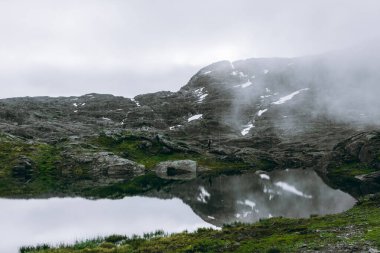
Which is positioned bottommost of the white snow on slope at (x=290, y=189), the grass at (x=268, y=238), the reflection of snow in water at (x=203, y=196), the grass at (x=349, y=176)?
the grass at (x=349, y=176)

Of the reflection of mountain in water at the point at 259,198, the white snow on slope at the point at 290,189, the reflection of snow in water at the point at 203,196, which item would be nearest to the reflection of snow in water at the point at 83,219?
the reflection of mountain in water at the point at 259,198

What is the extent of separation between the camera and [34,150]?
15738 centimetres

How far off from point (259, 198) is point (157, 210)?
70.6 feet

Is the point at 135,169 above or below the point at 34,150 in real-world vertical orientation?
Answer: below

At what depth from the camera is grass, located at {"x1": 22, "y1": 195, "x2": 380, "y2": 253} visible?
34.9 metres

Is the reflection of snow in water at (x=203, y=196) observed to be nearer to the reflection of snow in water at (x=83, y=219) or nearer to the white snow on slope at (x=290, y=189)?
the reflection of snow in water at (x=83, y=219)

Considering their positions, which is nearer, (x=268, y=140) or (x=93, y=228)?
(x=93, y=228)

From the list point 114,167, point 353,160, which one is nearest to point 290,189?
point 353,160

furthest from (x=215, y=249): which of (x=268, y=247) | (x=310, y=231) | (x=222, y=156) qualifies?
(x=222, y=156)

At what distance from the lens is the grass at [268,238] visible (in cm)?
3491

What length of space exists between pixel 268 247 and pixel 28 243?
2922cm

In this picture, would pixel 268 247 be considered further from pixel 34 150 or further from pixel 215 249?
pixel 34 150

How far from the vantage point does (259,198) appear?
3115 inches

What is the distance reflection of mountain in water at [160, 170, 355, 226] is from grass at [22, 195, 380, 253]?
10.2m
